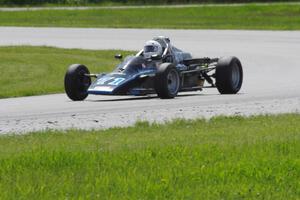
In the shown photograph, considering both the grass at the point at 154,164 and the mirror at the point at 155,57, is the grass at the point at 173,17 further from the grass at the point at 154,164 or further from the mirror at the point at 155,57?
the grass at the point at 154,164

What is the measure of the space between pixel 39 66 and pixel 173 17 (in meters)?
33.3

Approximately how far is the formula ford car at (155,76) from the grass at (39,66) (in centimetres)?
189

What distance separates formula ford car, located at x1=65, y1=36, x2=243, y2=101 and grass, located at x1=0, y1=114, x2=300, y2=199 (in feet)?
19.2

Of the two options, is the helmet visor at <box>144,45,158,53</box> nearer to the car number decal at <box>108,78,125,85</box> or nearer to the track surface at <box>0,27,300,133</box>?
the track surface at <box>0,27,300,133</box>

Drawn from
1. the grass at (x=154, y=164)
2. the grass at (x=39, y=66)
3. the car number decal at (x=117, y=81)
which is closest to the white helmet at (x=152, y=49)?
the car number decal at (x=117, y=81)

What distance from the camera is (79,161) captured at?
35.2 feet

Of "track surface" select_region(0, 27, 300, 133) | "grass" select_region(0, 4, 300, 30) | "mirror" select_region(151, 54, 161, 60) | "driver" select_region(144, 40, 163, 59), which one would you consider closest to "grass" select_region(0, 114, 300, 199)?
"track surface" select_region(0, 27, 300, 133)

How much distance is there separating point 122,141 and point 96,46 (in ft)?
85.9

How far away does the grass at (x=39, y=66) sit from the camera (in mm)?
23156

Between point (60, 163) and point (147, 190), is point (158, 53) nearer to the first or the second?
point (60, 163)

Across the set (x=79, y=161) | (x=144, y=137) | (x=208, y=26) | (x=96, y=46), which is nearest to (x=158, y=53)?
(x=144, y=137)

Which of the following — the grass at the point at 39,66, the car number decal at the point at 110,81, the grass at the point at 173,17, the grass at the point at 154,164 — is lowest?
the grass at the point at 173,17

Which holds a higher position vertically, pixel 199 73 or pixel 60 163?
pixel 60 163

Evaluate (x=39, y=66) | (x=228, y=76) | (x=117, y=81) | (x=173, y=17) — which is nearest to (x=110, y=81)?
(x=117, y=81)
